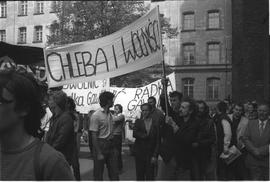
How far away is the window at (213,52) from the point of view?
144 ft

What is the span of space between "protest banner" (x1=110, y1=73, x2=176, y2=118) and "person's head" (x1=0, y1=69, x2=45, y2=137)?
43.0 feet

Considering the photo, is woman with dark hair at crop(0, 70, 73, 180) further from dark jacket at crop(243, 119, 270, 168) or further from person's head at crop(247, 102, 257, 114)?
person's head at crop(247, 102, 257, 114)

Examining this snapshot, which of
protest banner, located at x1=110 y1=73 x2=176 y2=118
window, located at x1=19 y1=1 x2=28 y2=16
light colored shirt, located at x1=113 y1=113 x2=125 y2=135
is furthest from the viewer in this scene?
window, located at x1=19 y1=1 x2=28 y2=16

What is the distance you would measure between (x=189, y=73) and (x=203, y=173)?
3849 centimetres

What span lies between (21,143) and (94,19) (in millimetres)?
29521

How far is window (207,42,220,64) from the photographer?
144ft

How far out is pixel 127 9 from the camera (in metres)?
31.4

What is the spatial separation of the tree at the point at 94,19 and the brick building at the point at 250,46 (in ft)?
52.3

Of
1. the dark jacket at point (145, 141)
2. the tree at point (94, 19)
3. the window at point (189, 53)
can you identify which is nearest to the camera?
the dark jacket at point (145, 141)

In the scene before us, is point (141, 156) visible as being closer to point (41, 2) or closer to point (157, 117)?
point (157, 117)

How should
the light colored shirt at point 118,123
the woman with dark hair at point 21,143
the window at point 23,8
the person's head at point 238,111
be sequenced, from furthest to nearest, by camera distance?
the window at point 23,8
the light colored shirt at point 118,123
the person's head at point 238,111
the woman with dark hair at point 21,143

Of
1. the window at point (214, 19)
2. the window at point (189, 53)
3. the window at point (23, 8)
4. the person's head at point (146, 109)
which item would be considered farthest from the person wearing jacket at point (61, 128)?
the window at point (23, 8)

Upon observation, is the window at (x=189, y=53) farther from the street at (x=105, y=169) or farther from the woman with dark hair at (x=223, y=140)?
the woman with dark hair at (x=223, y=140)

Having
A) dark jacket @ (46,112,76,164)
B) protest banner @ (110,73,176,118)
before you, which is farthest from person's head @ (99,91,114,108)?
protest banner @ (110,73,176,118)
